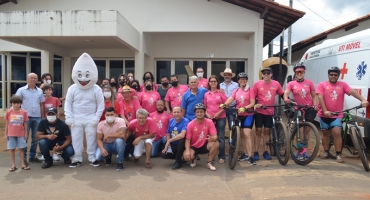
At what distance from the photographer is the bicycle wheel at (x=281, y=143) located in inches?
215

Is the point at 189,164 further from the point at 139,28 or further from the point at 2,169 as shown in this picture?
the point at 139,28

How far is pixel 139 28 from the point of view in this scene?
11.1 m

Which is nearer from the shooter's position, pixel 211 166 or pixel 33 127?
pixel 211 166

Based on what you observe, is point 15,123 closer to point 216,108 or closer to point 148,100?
point 148,100

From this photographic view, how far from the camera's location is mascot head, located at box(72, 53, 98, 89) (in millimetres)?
5652

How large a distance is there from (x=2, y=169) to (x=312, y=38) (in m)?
15.9

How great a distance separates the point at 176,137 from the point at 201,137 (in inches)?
17.4

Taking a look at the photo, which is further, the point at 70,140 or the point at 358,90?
the point at 358,90

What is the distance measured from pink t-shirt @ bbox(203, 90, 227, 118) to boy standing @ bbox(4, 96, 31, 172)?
3287 mm

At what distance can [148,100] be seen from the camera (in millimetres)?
6641

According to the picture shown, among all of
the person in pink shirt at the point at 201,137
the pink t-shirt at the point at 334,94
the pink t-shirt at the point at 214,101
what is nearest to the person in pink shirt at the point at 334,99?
the pink t-shirt at the point at 334,94

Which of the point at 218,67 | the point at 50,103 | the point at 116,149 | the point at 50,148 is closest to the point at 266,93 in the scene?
the point at 116,149

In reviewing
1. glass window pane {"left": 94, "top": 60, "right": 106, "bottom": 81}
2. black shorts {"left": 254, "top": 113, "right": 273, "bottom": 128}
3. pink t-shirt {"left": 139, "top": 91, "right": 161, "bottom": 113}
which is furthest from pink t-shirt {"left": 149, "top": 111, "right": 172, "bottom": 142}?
glass window pane {"left": 94, "top": 60, "right": 106, "bottom": 81}

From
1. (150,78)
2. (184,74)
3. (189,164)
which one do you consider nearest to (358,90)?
(189,164)
